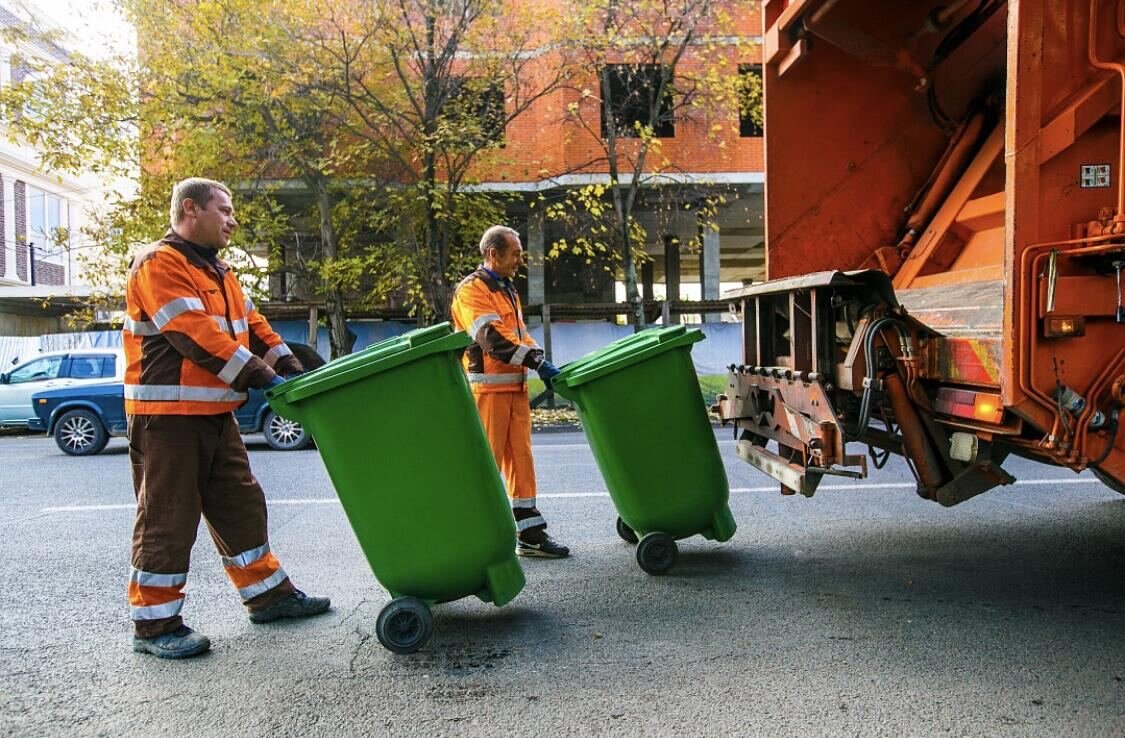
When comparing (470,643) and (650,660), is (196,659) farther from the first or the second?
(650,660)

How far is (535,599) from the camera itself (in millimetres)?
3611

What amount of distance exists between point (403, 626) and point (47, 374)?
10.5 meters

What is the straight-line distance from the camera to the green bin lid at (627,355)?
3.70 meters

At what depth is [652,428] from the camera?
3.77m

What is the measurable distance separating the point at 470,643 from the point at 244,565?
0.99 meters

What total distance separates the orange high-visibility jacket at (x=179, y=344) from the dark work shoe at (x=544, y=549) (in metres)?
1.68

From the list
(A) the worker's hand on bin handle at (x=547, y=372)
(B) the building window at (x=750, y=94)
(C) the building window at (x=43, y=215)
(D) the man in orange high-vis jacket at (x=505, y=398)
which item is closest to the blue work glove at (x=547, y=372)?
(A) the worker's hand on bin handle at (x=547, y=372)

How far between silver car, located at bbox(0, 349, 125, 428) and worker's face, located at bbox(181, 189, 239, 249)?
8.65m

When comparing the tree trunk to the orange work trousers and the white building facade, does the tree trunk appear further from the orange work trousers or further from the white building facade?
the white building facade

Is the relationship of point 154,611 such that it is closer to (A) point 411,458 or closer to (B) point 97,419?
(A) point 411,458

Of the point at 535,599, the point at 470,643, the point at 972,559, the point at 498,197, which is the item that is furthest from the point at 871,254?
the point at 498,197

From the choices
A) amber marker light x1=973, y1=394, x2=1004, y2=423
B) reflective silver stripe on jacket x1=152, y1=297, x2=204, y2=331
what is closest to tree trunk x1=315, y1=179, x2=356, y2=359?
reflective silver stripe on jacket x1=152, y1=297, x2=204, y2=331

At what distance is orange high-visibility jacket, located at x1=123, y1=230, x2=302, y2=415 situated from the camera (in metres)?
3.05

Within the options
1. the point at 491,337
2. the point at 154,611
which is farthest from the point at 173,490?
the point at 491,337
